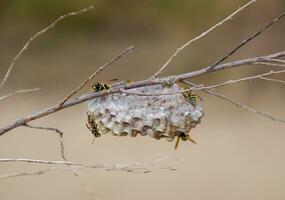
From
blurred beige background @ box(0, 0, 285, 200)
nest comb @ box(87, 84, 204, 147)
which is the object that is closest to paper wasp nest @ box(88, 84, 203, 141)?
nest comb @ box(87, 84, 204, 147)

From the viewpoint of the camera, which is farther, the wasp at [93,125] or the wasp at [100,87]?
Result: the wasp at [93,125]

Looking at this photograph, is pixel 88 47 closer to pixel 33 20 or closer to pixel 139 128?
pixel 33 20

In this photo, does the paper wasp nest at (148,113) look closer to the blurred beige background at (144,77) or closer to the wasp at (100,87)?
the wasp at (100,87)

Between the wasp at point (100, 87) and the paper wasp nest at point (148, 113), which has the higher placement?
the wasp at point (100, 87)

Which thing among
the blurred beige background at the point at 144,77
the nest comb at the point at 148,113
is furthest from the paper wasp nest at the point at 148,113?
the blurred beige background at the point at 144,77

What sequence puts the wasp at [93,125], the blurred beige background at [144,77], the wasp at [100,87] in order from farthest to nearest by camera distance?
the blurred beige background at [144,77]
the wasp at [93,125]
the wasp at [100,87]

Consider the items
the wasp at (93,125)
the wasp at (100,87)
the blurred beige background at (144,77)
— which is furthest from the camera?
the blurred beige background at (144,77)

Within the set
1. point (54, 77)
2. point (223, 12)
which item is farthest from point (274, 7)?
point (54, 77)
